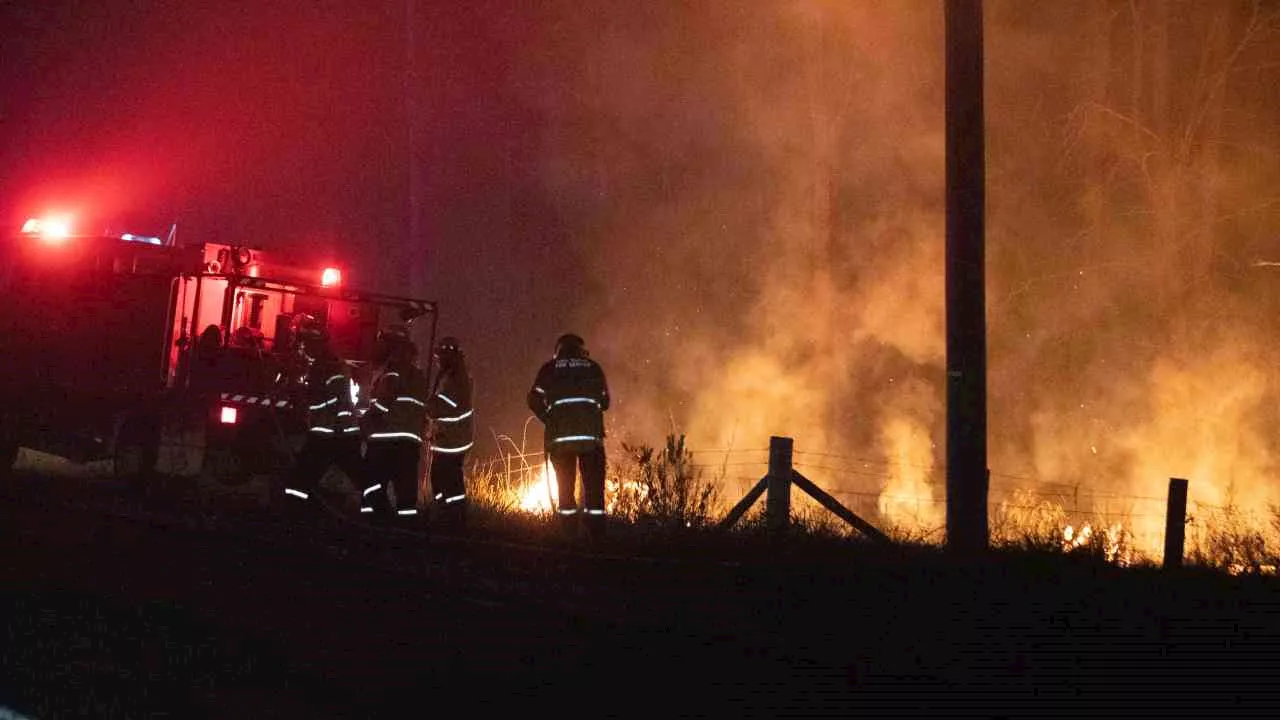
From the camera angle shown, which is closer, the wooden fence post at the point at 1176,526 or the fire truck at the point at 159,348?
the wooden fence post at the point at 1176,526

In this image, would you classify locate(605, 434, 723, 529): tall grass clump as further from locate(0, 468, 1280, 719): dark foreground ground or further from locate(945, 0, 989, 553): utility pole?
locate(945, 0, 989, 553): utility pole

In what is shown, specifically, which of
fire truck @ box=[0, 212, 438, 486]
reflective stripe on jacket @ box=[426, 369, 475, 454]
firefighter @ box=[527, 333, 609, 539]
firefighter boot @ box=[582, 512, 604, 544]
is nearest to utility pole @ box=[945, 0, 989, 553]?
firefighter boot @ box=[582, 512, 604, 544]

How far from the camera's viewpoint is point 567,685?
4.50m

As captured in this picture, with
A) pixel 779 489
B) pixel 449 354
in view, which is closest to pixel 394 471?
pixel 449 354

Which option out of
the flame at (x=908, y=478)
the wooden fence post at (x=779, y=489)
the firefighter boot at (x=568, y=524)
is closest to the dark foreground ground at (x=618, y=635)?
the wooden fence post at (x=779, y=489)

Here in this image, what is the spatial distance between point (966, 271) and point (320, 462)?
19.2 feet

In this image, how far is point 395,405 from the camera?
9.59m

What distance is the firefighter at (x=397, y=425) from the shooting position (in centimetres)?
954

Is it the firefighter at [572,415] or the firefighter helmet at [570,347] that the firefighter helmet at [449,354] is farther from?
the firefighter helmet at [570,347]

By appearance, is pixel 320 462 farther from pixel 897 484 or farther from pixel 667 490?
pixel 897 484

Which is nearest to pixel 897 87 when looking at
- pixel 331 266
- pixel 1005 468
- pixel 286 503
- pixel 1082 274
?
pixel 1082 274

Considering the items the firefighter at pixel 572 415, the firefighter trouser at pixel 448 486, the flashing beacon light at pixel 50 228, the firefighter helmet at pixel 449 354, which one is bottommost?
the firefighter trouser at pixel 448 486

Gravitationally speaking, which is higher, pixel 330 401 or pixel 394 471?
pixel 330 401

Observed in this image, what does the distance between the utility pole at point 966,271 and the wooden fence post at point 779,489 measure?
5.01 ft
